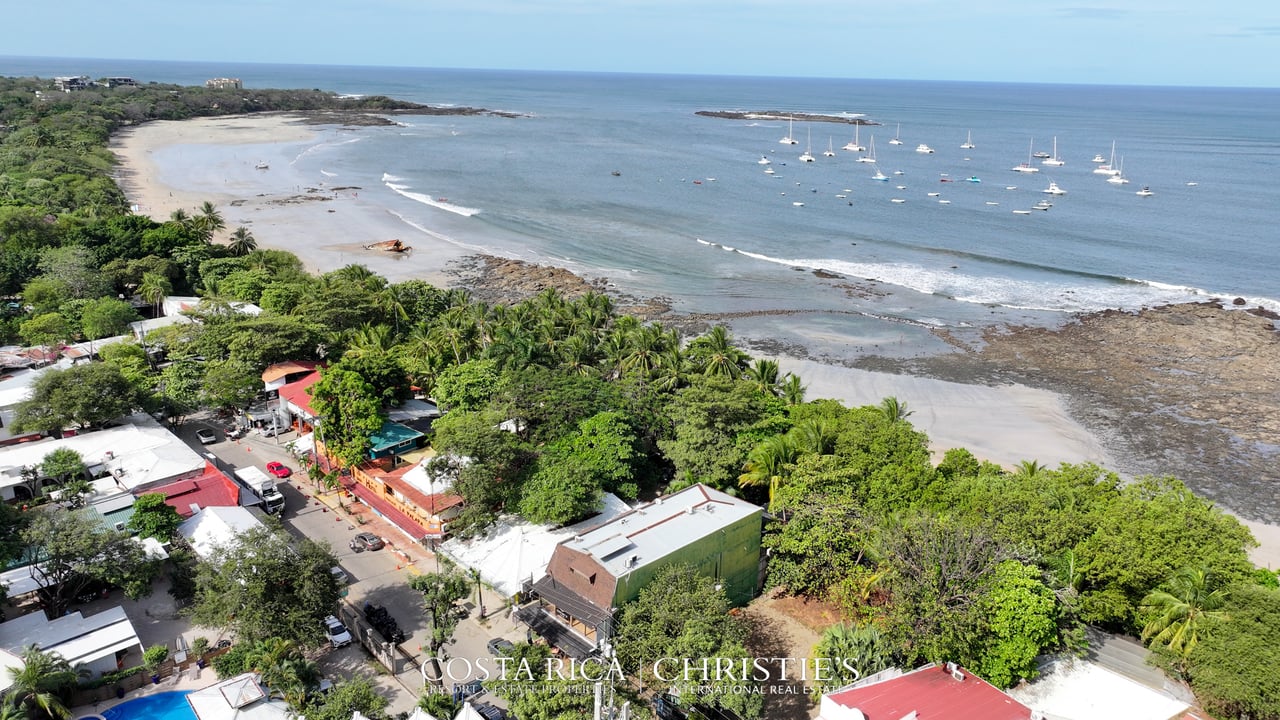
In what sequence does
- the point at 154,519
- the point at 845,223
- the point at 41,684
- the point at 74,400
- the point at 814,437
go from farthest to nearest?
1. the point at 845,223
2. the point at 74,400
3. the point at 814,437
4. the point at 154,519
5. the point at 41,684

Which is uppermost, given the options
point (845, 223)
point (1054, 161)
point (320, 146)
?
point (1054, 161)

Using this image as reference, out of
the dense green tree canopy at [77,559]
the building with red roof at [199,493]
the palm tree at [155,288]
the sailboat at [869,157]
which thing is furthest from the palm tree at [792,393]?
the sailboat at [869,157]

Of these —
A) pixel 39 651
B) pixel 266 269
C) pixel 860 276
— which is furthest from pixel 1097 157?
pixel 39 651

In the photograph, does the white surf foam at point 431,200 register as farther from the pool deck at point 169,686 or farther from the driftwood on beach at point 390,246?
the pool deck at point 169,686

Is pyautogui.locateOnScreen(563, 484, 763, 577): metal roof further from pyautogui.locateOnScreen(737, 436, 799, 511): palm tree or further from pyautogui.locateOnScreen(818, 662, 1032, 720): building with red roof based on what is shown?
A: pyautogui.locateOnScreen(818, 662, 1032, 720): building with red roof

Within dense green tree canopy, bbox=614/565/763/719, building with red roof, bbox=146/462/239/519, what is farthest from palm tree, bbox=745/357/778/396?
building with red roof, bbox=146/462/239/519

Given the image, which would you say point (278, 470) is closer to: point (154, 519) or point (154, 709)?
point (154, 519)

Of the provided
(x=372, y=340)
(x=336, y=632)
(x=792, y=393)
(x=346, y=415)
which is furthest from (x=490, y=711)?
(x=372, y=340)
